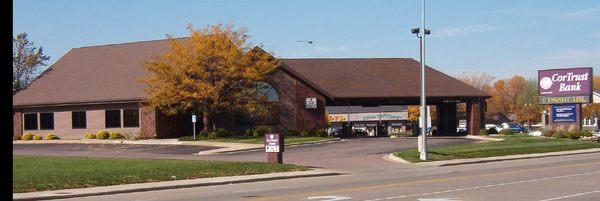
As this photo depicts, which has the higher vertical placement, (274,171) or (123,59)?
(123,59)

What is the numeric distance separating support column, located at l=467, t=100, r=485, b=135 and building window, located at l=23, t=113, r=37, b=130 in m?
32.7

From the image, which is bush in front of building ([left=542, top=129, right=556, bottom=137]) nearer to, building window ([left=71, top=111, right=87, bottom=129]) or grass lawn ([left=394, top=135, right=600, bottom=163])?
grass lawn ([left=394, top=135, right=600, bottom=163])

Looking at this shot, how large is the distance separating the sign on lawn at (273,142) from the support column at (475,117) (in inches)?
1290

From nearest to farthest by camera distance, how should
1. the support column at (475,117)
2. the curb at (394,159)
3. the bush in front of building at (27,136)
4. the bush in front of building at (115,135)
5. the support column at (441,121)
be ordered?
the curb at (394,159) < the bush in front of building at (115,135) < the bush in front of building at (27,136) < the support column at (475,117) < the support column at (441,121)

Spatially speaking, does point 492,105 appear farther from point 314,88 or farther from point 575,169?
point 575,169

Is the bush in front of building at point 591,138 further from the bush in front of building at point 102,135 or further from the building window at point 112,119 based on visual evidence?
the bush in front of building at point 102,135

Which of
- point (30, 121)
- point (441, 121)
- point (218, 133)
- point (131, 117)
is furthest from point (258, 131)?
point (441, 121)

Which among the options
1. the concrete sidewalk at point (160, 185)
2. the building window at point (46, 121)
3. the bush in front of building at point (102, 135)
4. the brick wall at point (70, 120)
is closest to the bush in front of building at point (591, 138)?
the brick wall at point (70, 120)

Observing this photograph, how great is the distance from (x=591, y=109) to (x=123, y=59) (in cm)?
8001

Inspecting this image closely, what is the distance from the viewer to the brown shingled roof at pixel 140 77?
54.0m

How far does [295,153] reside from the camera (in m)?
37.8

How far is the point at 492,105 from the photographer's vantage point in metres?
122

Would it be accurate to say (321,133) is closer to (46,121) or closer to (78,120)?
(78,120)
